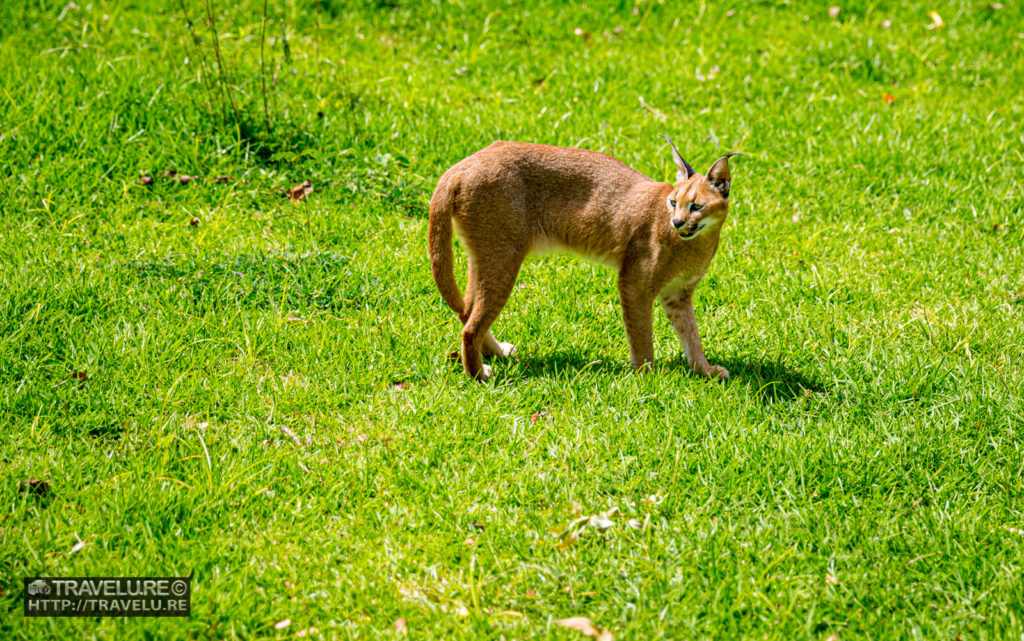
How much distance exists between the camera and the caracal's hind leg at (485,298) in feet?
14.0

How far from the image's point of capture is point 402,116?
6.85m

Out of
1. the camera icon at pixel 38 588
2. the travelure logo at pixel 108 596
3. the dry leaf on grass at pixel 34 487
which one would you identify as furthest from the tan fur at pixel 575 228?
the camera icon at pixel 38 588

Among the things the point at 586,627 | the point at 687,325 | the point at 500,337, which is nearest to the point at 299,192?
the point at 500,337

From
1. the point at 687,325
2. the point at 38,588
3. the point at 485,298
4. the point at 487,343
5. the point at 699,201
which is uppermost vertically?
the point at 699,201

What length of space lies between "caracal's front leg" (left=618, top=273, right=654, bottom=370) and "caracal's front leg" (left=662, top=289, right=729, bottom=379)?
212 millimetres

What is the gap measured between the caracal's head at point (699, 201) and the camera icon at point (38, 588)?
2936 millimetres

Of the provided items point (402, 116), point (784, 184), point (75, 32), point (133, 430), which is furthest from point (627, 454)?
point (75, 32)

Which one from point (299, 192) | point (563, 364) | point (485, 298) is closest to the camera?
point (485, 298)

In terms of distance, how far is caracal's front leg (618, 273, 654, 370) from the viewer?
4422mm

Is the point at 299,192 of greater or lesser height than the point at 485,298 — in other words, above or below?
below

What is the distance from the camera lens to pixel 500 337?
4859mm

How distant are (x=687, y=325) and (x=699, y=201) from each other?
0.75m

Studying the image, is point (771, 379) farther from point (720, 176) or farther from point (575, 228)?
point (575, 228)

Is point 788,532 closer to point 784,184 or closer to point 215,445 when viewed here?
point 215,445
